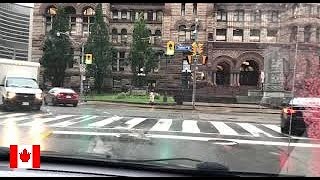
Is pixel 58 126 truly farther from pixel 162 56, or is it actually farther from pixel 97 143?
pixel 162 56

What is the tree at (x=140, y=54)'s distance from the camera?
159 centimetres

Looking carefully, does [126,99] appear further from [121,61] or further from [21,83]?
[21,83]

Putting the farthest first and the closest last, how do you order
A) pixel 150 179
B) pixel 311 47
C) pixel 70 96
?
pixel 70 96
pixel 150 179
pixel 311 47

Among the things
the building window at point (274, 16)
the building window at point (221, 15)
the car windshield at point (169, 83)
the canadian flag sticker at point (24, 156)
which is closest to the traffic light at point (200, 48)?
the car windshield at point (169, 83)

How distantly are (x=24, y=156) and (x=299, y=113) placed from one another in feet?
3.38

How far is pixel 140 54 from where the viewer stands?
161 cm

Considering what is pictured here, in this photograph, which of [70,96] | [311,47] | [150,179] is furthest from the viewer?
[70,96]

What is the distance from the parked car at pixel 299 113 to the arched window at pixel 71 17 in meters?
0.82

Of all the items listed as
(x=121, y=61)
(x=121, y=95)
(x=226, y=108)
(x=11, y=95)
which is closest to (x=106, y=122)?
(x=121, y=95)

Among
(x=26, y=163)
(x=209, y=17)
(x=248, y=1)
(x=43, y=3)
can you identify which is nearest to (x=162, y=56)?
(x=209, y=17)

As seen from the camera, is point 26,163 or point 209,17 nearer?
point 209,17

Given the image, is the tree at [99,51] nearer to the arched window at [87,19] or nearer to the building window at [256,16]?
the arched window at [87,19]

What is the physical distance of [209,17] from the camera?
1.52 m

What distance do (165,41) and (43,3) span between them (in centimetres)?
47
